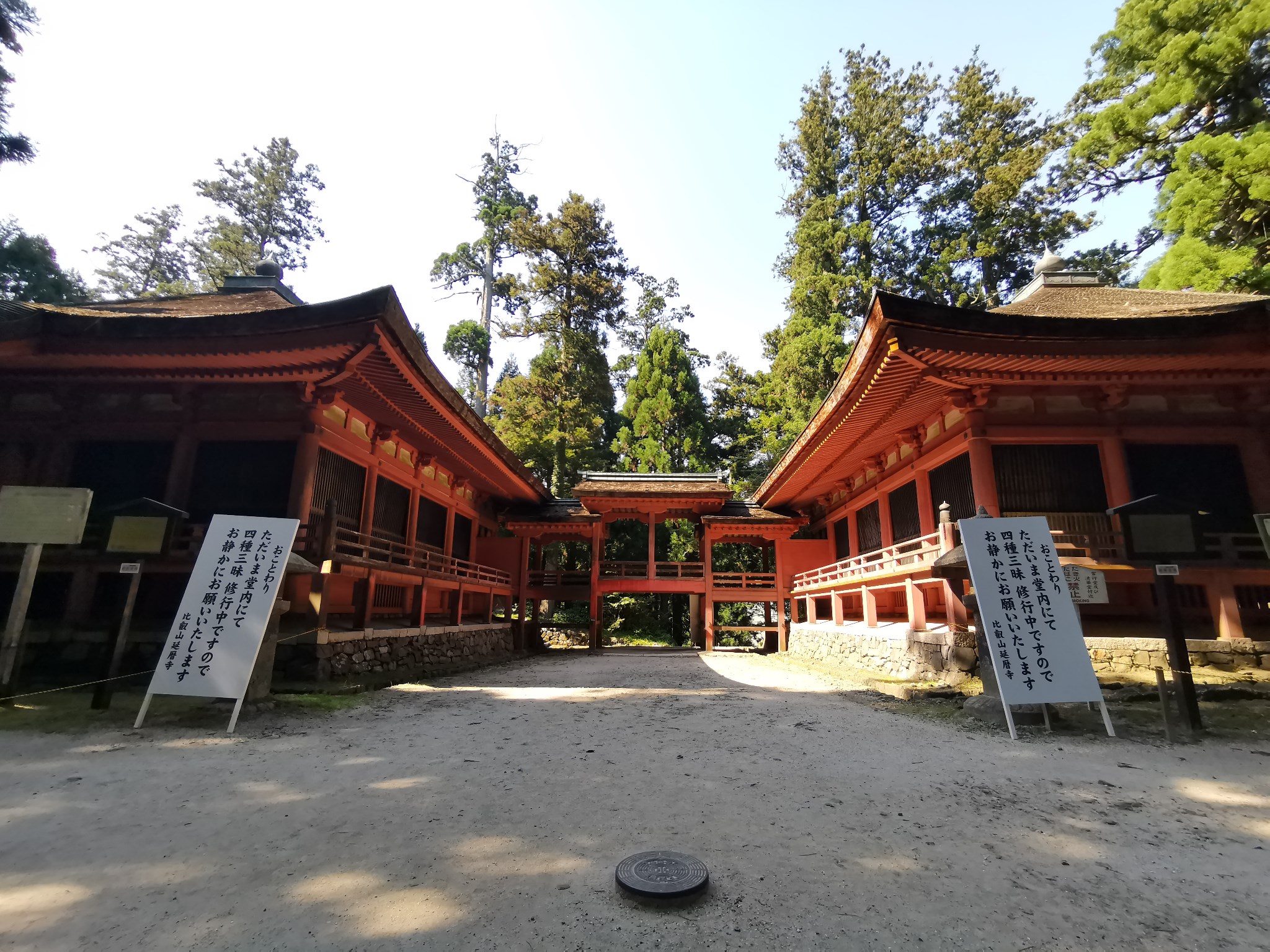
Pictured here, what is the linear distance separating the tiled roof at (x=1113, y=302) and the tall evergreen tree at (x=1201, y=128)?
1.89 meters

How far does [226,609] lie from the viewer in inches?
240

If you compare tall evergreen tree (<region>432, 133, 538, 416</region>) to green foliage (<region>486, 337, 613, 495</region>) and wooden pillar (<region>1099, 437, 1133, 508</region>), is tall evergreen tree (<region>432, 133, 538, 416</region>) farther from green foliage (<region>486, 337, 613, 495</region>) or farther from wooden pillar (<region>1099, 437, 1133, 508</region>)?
wooden pillar (<region>1099, 437, 1133, 508</region>)

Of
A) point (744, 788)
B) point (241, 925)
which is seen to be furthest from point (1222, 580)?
point (241, 925)

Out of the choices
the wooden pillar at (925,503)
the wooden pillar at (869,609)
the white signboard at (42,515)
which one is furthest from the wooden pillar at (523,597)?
the white signboard at (42,515)

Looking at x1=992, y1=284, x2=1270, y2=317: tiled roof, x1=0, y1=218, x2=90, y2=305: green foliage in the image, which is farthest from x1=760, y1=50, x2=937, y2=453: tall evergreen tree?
x1=0, y1=218, x2=90, y2=305: green foliage

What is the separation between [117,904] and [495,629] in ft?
43.7

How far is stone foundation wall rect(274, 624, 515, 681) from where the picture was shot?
26.0ft

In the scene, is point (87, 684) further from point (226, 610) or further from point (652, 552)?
point (652, 552)

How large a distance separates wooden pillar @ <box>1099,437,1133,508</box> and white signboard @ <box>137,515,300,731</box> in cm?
1202

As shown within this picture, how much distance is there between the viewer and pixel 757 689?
929cm

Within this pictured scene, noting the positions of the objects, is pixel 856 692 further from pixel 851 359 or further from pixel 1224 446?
pixel 1224 446

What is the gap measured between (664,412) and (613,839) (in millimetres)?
23334

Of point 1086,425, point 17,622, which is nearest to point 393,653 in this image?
point 17,622

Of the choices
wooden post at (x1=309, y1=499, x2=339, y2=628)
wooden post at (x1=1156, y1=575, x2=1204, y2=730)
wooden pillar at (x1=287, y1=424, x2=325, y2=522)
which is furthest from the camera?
wooden pillar at (x1=287, y1=424, x2=325, y2=522)
